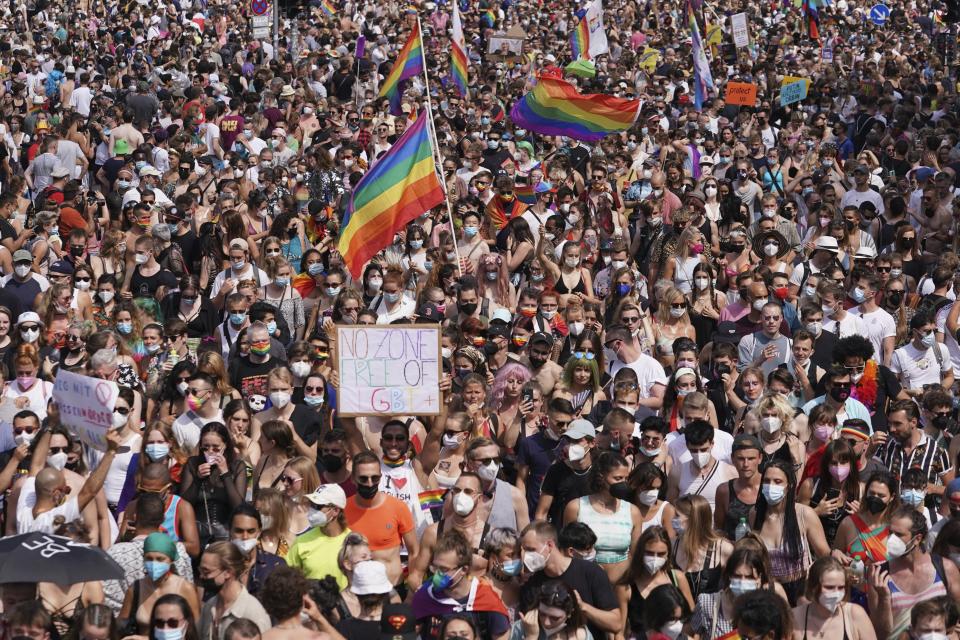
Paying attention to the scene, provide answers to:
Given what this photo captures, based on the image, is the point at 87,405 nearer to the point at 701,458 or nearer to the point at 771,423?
the point at 701,458

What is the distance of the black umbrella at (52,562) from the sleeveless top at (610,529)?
2.35m

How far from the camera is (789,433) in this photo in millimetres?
9531

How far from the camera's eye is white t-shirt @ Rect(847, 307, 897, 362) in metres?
11.8

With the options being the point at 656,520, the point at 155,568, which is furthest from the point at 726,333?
the point at 155,568

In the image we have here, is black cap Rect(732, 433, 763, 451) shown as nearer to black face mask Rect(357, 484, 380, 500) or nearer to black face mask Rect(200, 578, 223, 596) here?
black face mask Rect(357, 484, 380, 500)

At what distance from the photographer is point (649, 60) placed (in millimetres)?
26734

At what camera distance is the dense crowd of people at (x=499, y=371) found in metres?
7.62

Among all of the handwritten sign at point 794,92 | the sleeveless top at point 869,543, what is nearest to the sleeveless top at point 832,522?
the sleeveless top at point 869,543

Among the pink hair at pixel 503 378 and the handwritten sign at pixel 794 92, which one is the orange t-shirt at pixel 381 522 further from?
the handwritten sign at pixel 794 92

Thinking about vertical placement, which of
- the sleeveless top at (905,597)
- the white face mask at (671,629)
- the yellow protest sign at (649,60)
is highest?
the yellow protest sign at (649,60)

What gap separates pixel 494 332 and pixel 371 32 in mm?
18357

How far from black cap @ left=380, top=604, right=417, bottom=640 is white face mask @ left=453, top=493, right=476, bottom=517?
3.78 feet

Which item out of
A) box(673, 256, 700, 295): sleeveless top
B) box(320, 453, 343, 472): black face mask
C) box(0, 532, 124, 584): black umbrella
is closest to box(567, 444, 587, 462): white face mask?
box(320, 453, 343, 472): black face mask

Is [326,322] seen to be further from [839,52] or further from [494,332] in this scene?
[839,52]
